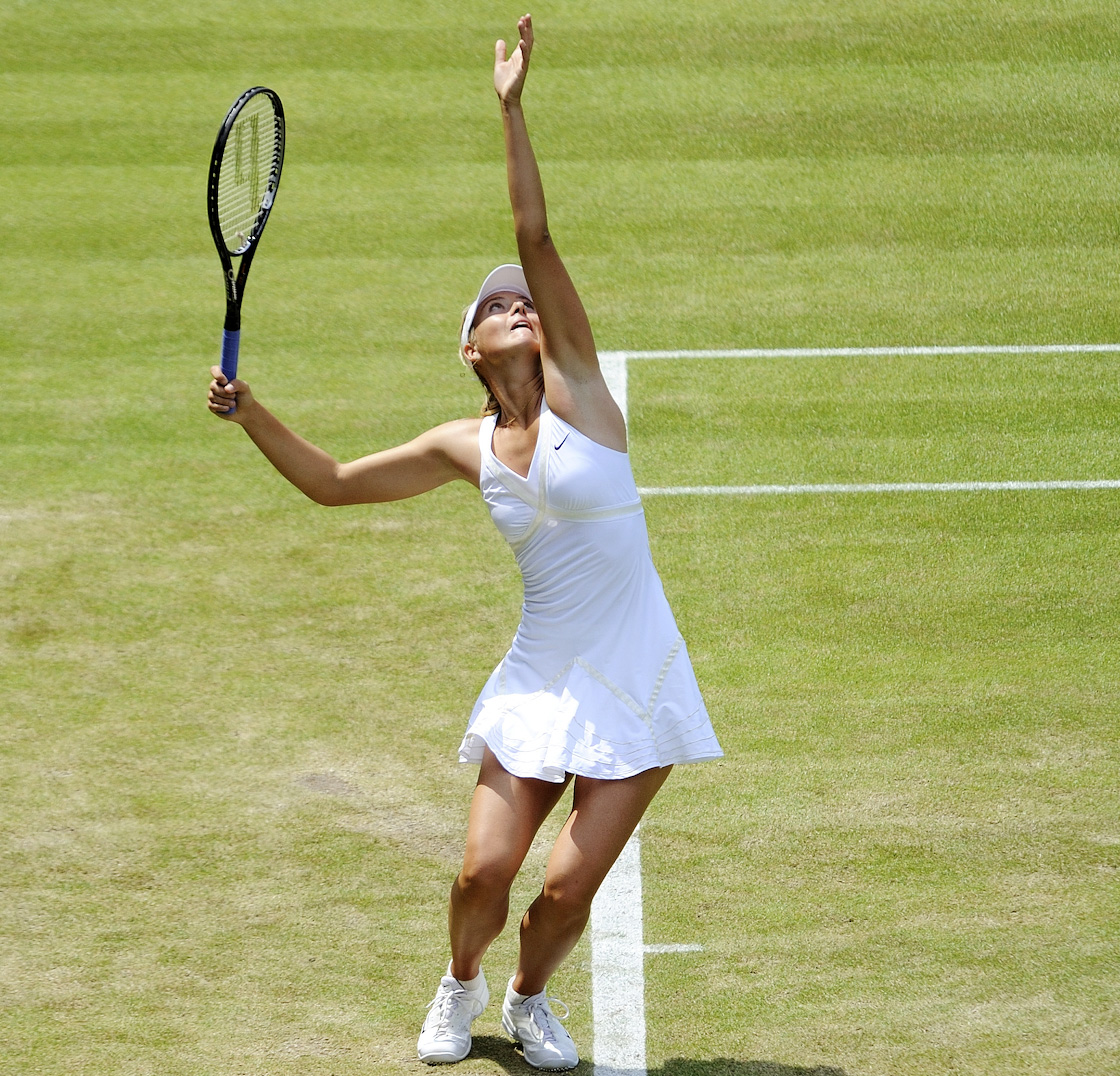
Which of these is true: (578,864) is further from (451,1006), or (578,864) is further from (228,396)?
(228,396)

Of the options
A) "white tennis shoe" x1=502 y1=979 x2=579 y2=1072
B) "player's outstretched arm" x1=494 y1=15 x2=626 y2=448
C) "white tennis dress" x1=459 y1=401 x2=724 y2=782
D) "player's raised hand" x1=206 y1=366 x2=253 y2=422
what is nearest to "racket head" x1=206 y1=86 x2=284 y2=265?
"player's raised hand" x1=206 y1=366 x2=253 y2=422

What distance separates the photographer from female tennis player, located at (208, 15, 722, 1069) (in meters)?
4.61

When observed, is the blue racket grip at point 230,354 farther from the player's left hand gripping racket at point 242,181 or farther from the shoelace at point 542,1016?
the shoelace at point 542,1016

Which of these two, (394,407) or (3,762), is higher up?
(394,407)

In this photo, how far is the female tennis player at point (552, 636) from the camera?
4.61 m

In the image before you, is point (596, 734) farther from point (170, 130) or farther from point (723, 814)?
point (170, 130)

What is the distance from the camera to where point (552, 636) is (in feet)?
15.6

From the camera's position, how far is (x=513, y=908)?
594 centimetres

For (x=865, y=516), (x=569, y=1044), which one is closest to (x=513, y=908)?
(x=569, y=1044)

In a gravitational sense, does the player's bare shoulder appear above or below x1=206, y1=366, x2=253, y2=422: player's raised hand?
below

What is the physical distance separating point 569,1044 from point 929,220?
27.2 ft

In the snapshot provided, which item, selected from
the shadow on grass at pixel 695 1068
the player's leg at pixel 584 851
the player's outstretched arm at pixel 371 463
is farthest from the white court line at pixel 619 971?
the player's outstretched arm at pixel 371 463

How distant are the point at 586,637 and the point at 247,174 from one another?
7.56 feet

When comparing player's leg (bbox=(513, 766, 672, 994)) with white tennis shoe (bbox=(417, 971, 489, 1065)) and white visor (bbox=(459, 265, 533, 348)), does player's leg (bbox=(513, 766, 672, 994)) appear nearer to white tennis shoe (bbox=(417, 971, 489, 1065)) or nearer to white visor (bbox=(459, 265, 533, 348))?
white tennis shoe (bbox=(417, 971, 489, 1065))
